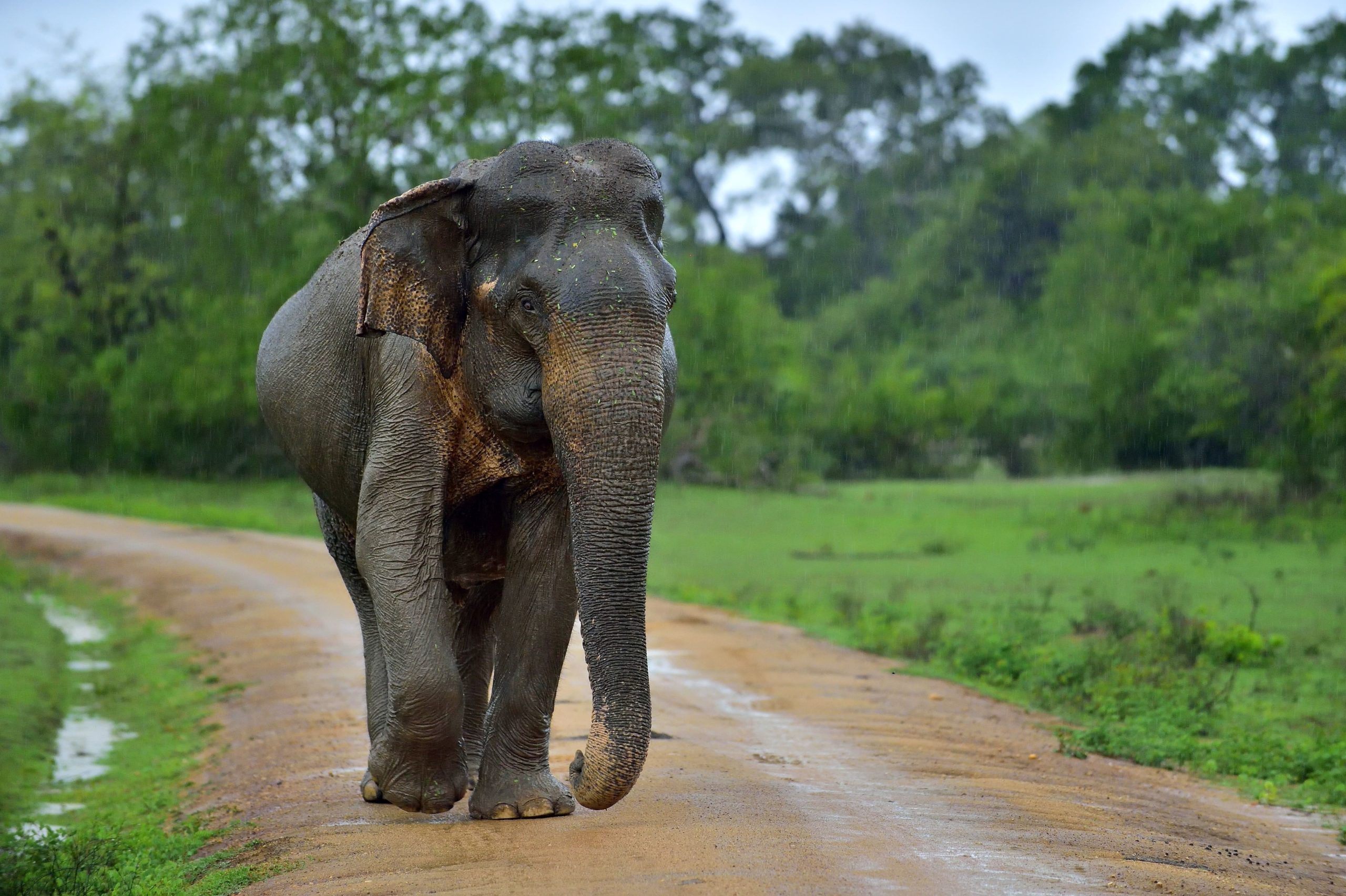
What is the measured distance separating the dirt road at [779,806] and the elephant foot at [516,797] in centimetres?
10

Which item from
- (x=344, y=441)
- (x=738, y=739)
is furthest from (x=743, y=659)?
(x=344, y=441)

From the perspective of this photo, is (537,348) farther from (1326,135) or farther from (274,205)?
(1326,135)

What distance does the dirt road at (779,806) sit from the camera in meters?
5.19

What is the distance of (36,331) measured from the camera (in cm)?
3791

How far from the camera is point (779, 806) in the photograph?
20.4 ft

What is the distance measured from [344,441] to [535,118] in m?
22.7

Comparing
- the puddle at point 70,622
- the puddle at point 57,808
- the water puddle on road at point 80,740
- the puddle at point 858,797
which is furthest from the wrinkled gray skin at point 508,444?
the puddle at point 70,622

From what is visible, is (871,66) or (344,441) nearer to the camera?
(344,441)

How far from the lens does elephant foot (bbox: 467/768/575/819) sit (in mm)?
6160

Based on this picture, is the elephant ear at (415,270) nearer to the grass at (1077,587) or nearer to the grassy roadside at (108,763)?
the grassy roadside at (108,763)

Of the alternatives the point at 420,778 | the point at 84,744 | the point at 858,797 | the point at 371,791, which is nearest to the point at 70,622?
the point at 84,744

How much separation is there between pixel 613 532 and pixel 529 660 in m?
1.10

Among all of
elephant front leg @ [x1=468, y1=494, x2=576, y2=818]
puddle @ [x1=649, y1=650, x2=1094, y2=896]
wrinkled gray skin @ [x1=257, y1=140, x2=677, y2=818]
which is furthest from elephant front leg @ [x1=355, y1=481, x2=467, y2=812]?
puddle @ [x1=649, y1=650, x2=1094, y2=896]

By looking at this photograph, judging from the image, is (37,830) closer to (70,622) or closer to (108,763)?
(108,763)
